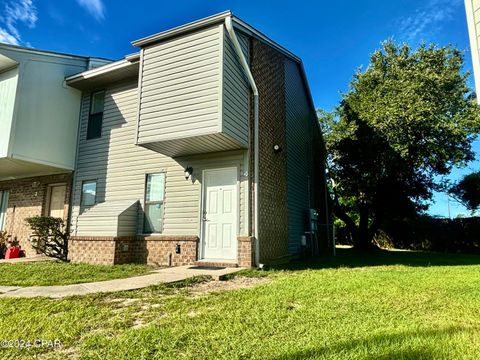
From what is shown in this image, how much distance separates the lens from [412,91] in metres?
10.8

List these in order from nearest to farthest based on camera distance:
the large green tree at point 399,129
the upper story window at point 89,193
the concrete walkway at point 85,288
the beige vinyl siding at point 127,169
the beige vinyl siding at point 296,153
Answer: the concrete walkway at point 85,288 < the beige vinyl siding at point 127,169 < the upper story window at point 89,193 < the beige vinyl siding at point 296,153 < the large green tree at point 399,129

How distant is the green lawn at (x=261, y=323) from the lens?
2209 mm

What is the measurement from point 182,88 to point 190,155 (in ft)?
5.40

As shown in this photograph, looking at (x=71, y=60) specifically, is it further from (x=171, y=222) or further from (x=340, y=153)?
(x=340, y=153)

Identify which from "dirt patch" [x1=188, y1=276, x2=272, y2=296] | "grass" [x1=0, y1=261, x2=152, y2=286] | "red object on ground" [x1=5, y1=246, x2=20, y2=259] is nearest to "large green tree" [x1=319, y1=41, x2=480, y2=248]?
"dirt patch" [x1=188, y1=276, x2=272, y2=296]

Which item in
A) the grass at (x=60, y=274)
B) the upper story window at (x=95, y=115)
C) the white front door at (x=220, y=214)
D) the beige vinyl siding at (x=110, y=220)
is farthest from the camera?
the upper story window at (x=95, y=115)

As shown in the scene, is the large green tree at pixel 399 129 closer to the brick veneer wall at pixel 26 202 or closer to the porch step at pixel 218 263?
the porch step at pixel 218 263

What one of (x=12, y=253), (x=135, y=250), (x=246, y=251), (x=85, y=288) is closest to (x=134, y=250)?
(x=135, y=250)

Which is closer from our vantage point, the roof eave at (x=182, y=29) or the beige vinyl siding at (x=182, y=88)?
the beige vinyl siding at (x=182, y=88)

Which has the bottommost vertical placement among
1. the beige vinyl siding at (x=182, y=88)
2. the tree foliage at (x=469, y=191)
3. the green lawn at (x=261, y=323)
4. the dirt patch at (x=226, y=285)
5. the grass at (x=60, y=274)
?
the green lawn at (x=261, y=323)

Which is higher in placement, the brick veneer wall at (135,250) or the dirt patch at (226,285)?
the brick veneer wall at (135,250)

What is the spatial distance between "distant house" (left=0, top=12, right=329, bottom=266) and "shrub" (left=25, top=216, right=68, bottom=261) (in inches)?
13.9

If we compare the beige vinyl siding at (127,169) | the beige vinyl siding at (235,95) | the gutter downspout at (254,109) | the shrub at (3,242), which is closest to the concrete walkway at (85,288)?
the gutter downspout at (254,109)

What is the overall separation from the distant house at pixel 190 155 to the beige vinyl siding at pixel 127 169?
0.10 ft
